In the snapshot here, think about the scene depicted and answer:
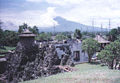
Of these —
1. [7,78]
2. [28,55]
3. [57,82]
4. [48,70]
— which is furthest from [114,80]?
[7,78]

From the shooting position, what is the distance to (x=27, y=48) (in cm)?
2089

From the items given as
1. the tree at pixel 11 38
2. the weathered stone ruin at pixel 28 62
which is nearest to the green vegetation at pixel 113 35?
the tree at pixel 11 38

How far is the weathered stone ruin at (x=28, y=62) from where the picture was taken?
752 inches

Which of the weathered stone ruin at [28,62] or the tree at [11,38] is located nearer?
the weathered stone ruin at [28,62]

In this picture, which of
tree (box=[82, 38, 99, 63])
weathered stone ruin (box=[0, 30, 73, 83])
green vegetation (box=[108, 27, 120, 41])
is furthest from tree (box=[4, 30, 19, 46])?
green vegetation (box=[108, 27, 120, 41])

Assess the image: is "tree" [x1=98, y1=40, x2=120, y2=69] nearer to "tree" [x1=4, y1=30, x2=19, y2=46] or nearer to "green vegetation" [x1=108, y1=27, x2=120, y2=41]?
"green vegetation" [x1=108, y1=27, x2=120, y2=41]

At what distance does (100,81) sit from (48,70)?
25.4ft

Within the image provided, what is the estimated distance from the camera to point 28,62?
20.0 m

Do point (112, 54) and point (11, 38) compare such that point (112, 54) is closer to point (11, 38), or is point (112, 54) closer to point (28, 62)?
point (28, 62)

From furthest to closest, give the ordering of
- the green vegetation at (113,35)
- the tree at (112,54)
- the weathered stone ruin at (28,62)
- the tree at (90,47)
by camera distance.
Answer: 1. the green vegetation at (113,35)
2. the tree at (90,47)
3. the tree at (112,54)
4. the weathered stone ruin at (28,62)

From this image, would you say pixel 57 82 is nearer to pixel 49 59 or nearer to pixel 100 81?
pixel 100 81

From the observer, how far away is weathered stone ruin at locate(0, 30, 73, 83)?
752 inches

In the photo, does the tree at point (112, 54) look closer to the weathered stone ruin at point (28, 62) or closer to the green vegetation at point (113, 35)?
the weathered stone ruin at point (28, 62)

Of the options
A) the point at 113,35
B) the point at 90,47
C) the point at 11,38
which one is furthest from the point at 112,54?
the point at 11,38
